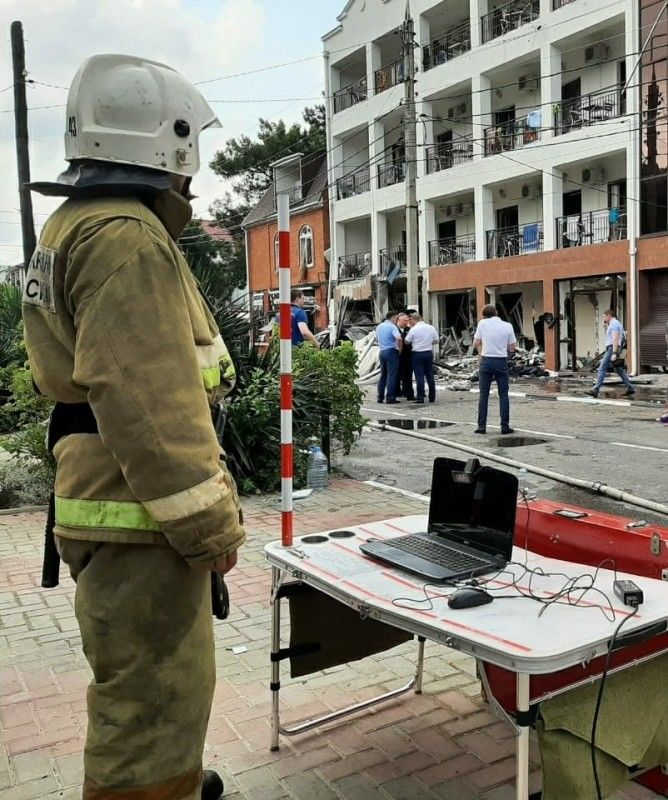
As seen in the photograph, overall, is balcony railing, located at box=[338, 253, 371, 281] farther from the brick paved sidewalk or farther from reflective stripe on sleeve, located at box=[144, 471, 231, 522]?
reflective stripe on sleeve, located at box=[144, 471, 231, 522]

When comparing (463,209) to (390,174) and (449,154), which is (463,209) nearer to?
(449,154)

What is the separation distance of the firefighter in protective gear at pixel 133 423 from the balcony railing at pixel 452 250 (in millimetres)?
27650

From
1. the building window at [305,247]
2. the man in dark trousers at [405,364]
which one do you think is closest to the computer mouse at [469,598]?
the man in dark trousers at [405,364]

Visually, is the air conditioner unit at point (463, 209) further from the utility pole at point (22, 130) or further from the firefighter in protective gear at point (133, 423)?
the firefighter in protective gear at point (133, 423)

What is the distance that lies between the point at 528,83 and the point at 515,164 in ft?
9.50

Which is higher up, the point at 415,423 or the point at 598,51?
the point at 598,51

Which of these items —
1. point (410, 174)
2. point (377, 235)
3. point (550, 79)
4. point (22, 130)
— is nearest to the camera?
point (22, 130)

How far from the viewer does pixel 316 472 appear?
322 inches

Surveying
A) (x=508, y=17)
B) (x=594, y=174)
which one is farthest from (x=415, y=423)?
(x=508, y=17)

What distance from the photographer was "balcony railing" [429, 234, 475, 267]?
2950cm

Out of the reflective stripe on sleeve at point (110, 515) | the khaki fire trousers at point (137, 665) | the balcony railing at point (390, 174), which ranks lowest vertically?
the khaki fire trousers at point (137, 665)

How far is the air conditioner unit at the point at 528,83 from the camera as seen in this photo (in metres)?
26.4

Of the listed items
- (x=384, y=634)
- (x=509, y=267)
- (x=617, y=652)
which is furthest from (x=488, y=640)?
(x=509, y=267)

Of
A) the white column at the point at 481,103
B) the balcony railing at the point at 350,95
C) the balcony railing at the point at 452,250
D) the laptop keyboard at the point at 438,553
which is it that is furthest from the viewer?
the balcony railing at the point at 350,95
